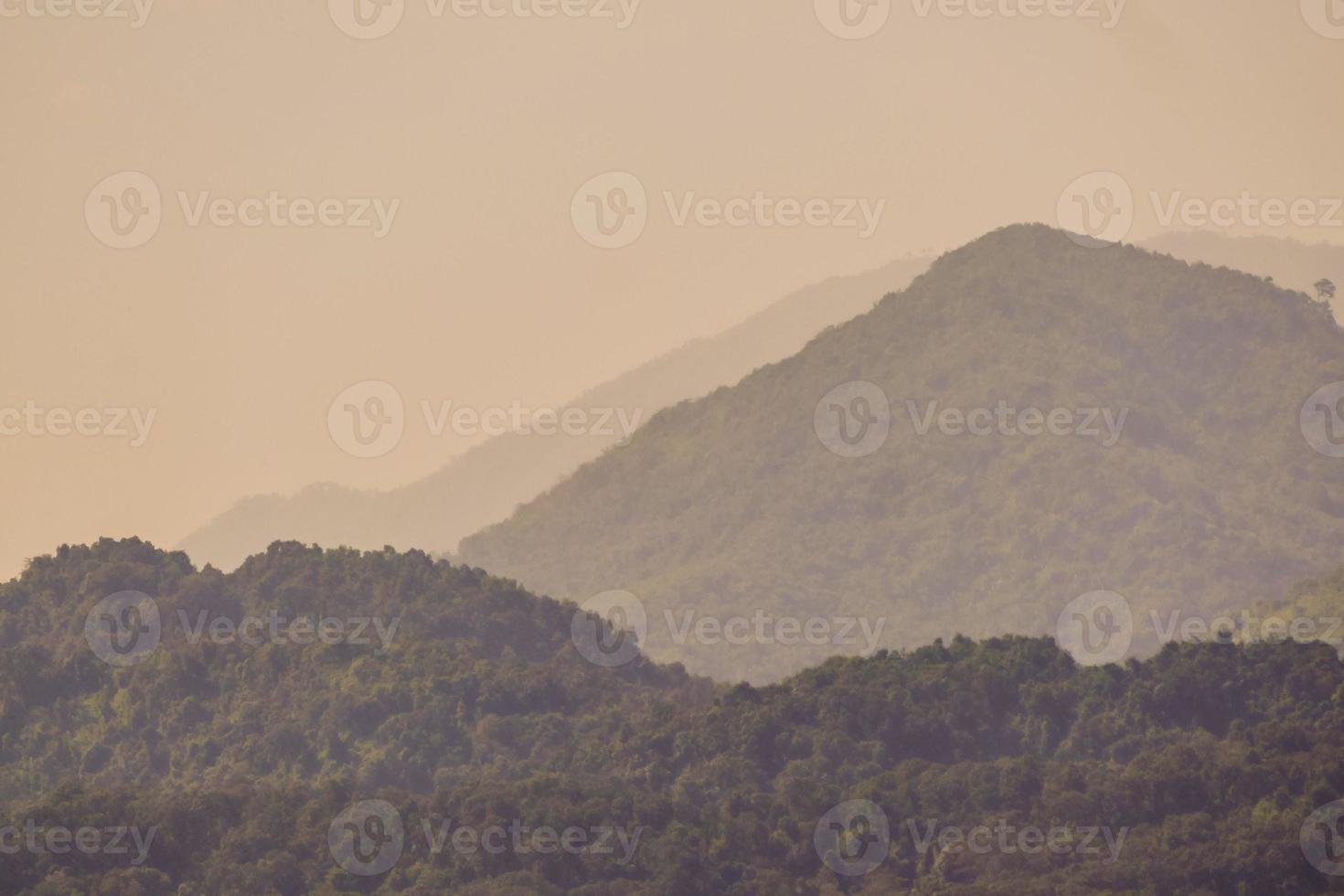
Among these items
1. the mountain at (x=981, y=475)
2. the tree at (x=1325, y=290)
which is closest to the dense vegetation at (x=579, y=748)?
the mountain at (x=981, y=475)

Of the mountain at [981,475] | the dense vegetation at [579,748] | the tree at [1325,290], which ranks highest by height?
the tree at [1325,290]

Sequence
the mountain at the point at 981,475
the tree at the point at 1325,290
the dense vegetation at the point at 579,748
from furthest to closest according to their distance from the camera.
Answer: the tree at the point at 1325,290 < the mountain at the point at 981,475 < the dense vegetation at the point at 579,748

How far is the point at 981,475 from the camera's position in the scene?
539 ft

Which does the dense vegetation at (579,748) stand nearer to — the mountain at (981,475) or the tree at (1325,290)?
the mountain at (981,475)

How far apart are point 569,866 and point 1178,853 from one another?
17116mm

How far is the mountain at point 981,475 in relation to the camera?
153 metres

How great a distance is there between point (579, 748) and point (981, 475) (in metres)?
80.2

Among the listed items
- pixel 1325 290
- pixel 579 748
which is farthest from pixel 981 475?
pixel 579 748

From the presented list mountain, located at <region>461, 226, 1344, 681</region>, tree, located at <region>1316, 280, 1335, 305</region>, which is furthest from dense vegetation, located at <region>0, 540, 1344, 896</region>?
tree, located at <region>1316, 280, 1335, 305</region>

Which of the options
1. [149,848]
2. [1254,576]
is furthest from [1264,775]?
[1254,576]

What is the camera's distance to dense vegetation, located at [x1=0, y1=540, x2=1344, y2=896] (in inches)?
2756

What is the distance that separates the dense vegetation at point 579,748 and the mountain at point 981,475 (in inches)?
1912

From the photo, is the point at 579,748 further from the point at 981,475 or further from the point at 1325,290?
the point at 1325,290

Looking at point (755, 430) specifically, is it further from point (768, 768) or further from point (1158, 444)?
point (768, 768)
